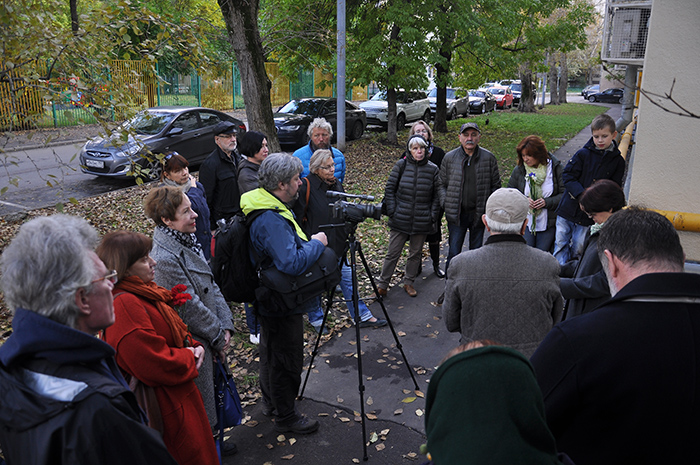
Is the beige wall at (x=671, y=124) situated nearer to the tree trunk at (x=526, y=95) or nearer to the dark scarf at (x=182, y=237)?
the dark scarf at (x=182, y=237)

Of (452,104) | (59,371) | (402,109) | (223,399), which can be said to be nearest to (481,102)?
(452,104)

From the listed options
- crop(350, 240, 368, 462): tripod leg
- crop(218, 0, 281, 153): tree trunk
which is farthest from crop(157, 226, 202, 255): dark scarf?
crop(218, 0, 281, 153): tree trunk

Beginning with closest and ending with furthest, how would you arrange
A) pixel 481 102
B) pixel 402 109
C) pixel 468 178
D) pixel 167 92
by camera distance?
pixel 468 178
pixel 402 109
pixel 167 92
pixel 481 102

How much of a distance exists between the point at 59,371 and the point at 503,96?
124 feet

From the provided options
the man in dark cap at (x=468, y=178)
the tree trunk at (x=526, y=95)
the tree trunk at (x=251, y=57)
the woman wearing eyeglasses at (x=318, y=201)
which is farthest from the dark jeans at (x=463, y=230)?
the tree trunk at (x=526, y=95)

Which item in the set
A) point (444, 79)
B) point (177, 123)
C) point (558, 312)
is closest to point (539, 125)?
point (444, 79)

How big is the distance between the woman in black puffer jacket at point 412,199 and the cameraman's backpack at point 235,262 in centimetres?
281

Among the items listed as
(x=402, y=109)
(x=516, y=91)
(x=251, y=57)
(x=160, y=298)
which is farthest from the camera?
(x=516, y=91)

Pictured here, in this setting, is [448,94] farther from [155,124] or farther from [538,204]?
[538,204]

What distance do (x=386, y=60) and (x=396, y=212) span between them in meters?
10.2

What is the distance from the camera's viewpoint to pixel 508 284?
9.41 feet

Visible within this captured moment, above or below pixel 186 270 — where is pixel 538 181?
above

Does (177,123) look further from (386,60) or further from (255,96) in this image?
(386,60)

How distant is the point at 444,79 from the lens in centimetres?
1745
